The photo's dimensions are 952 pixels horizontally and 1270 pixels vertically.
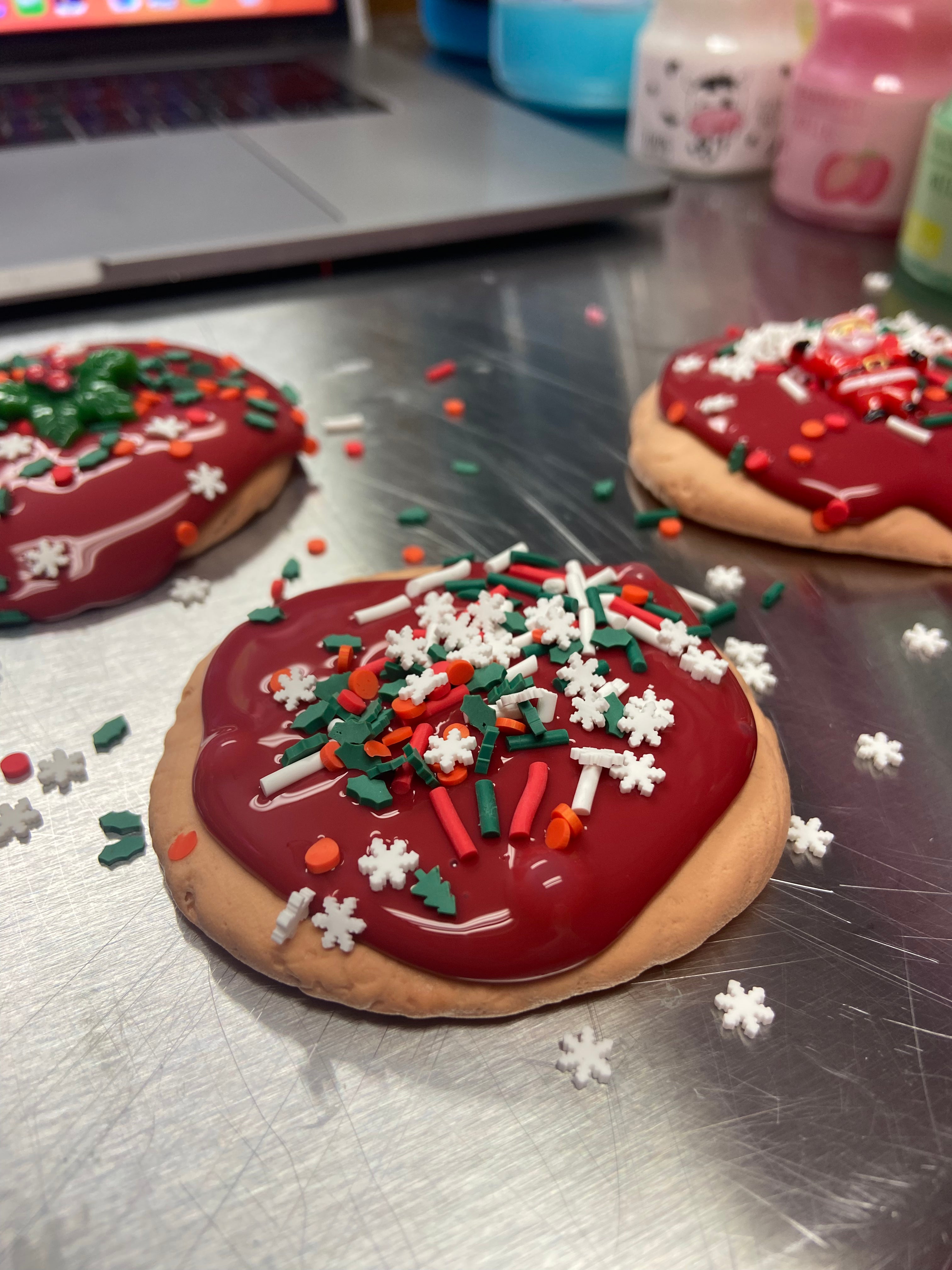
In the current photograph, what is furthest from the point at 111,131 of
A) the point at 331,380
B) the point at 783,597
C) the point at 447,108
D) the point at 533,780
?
the point at 533,780

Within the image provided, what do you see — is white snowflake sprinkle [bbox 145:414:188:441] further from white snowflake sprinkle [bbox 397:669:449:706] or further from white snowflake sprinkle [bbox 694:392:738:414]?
white snowflake sprinkle [bbox 694:392:738:414]

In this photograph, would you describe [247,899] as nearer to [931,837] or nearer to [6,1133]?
[6,1133]

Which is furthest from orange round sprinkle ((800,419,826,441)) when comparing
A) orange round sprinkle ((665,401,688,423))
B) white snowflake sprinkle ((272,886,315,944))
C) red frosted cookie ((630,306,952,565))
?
white snowflake sprinkle ((272,886,315,944))

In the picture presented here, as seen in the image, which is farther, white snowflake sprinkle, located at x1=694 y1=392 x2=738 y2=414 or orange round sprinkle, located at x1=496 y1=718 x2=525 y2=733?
white snowflake sprinkle, located at x1=694 y1=392 x2=738 y2=414

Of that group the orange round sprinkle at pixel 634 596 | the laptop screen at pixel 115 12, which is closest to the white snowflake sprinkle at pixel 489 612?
the orange round sprinkle at pixel 634 596

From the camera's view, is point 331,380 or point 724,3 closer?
point 331,380

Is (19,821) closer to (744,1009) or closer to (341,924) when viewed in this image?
(341,924)
